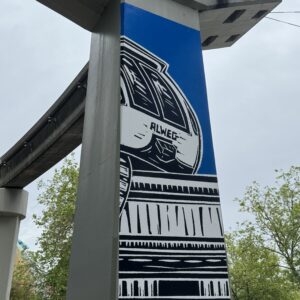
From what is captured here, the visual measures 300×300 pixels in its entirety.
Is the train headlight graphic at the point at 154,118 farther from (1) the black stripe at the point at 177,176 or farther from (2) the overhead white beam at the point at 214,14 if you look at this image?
(2) the overhead white beam at the point at 214,14

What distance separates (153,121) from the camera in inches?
332

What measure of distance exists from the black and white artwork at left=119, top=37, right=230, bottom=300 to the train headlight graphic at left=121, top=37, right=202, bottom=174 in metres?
0.02

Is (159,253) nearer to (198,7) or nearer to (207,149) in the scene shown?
(207,149)

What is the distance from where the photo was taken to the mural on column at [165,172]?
7.18m

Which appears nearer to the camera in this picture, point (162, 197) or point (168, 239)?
point (168, 239)

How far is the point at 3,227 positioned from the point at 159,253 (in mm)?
22756

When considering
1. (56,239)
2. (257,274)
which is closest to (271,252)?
(257,274)

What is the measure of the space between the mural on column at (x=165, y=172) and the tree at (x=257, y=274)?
18267 mm

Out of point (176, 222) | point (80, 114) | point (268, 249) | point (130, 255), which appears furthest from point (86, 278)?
point (268, 249)

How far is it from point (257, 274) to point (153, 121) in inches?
780

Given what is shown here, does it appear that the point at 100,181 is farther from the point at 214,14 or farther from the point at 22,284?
the point at 22,284

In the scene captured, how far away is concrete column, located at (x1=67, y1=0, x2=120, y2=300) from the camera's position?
7312 millimetres

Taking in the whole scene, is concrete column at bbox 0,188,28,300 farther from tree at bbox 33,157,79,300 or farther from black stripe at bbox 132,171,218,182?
black stripe at bbox 132,171,218,182

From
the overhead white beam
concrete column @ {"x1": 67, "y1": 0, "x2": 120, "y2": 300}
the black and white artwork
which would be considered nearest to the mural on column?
the black and white artwork
